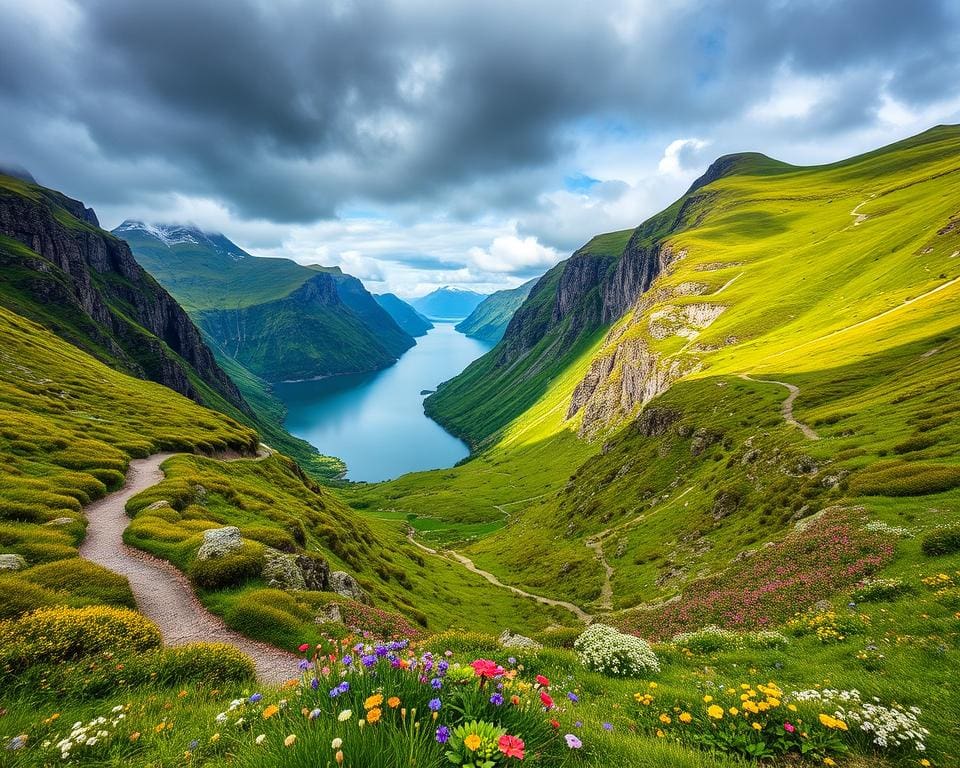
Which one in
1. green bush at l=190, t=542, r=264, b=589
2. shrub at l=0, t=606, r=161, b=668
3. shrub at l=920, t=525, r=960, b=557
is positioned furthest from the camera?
green bush at l=190, t=542, r=264, b=589

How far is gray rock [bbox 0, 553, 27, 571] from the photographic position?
48.1 ft

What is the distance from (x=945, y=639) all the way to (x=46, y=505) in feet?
127

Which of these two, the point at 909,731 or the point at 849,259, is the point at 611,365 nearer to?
the point at 849,259

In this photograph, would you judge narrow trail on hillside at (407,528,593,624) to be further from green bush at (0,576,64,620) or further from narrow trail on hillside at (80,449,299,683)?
green bush at (0,576,64,620)

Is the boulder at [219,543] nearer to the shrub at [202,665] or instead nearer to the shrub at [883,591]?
the shrub at [202,665]

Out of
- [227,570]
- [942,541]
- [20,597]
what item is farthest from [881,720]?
[227,570]

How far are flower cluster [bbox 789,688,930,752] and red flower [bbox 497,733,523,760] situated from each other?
4979 millimetres

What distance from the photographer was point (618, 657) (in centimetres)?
1166

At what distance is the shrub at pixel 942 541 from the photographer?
1755 cm

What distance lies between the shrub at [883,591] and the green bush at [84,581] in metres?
28.2

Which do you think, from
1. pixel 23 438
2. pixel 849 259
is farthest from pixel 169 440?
pixel 849 259

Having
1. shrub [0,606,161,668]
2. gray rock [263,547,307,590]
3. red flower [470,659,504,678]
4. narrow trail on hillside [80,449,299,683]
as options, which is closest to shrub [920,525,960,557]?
red flower [470,659,504,678]

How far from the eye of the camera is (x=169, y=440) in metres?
50.2

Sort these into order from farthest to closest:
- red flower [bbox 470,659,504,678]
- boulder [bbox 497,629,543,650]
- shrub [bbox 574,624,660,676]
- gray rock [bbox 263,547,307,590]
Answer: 1. gray rock [bbox 263,547,307,590]
2. boulder [bbox 497,629,543,650]
3. shrub [bbox 574,624,660,676]
4. red flower [bbox 470,659,504,678]
